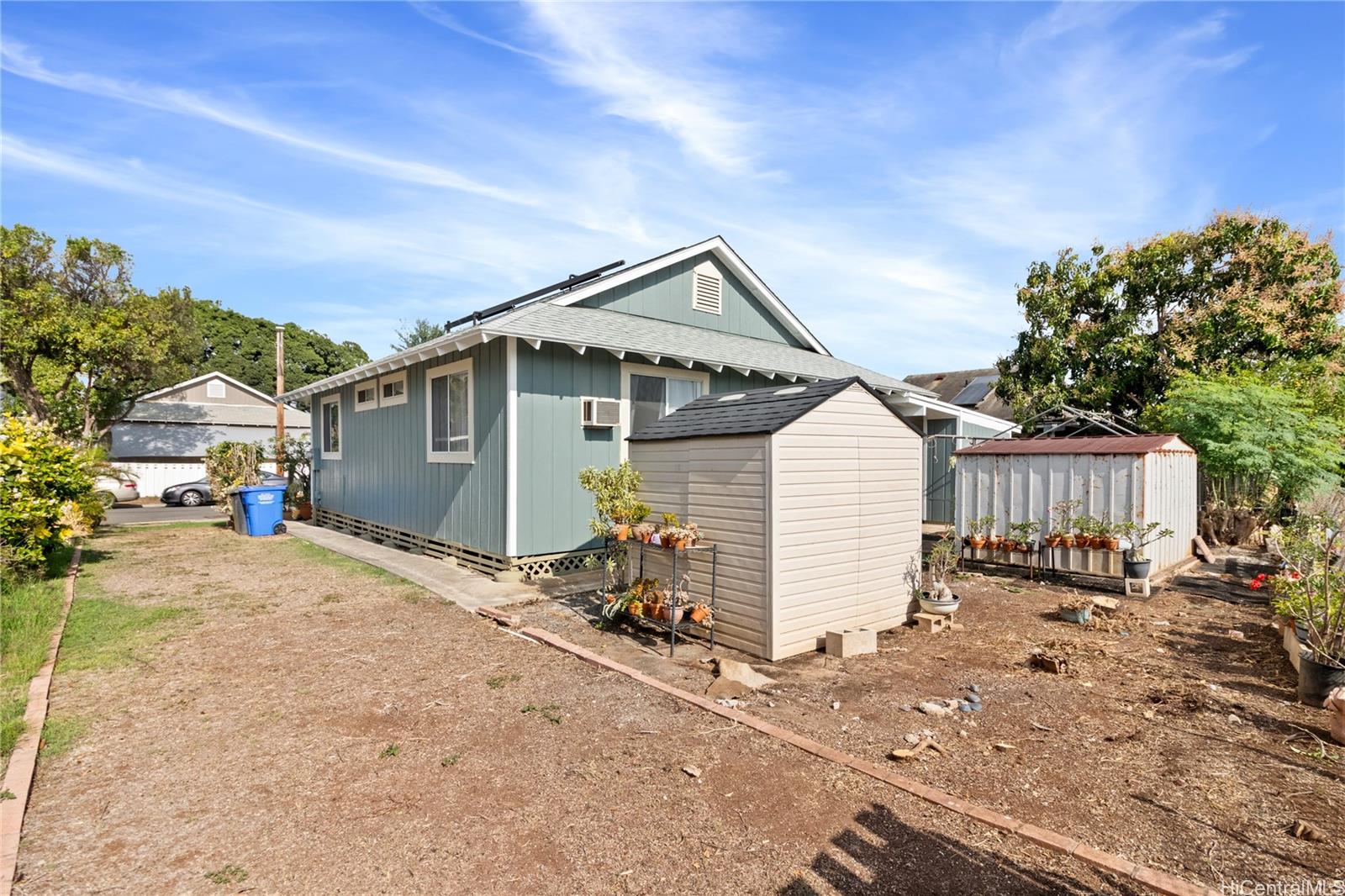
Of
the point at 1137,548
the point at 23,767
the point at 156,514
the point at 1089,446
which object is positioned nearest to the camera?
the point at 23,767

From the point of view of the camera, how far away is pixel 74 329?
1781 centimetres

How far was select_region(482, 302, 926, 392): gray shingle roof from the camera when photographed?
28.4ft

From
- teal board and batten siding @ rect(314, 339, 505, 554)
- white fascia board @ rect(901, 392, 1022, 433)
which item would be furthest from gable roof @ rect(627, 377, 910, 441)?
white fascia board @ rect(901, 392, 1022, 433)

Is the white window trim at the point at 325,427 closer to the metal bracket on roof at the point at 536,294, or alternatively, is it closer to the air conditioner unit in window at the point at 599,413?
the metal bracket on roof at the point at 536,294

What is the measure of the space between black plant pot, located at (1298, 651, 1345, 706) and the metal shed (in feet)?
A: 13.1

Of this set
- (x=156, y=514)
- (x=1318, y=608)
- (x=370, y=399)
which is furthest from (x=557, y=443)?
(x=156, y=514)

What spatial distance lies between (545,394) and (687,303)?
14.4ft

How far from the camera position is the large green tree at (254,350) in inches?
1811

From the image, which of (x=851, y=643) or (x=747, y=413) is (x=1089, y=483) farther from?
(x=747, y=413)

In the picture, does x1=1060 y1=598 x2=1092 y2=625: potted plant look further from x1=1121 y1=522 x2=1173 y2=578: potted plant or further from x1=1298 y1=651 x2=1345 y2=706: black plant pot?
x1=1298 y1=651 x2=1345 y2=706: black plant pot

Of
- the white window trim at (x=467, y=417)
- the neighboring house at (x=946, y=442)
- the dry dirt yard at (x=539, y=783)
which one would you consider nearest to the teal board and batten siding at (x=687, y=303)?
the white window trim at (x=467, y=417)

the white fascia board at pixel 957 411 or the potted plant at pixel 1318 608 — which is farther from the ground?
the white fascia board at pixel 957 411

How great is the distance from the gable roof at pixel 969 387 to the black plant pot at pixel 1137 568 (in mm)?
15324

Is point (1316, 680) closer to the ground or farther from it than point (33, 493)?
closer to the ground
